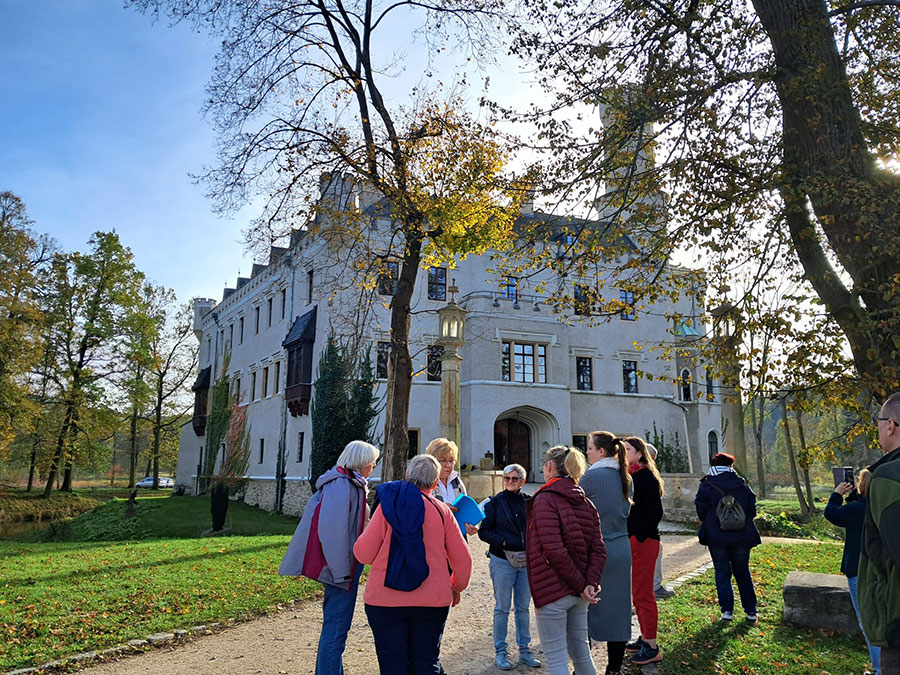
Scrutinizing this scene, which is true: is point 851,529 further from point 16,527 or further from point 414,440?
point 16,527

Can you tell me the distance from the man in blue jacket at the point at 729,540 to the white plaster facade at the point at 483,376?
17.0m

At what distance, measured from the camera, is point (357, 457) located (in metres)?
5.04

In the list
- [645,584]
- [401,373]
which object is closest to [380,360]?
[401,373]

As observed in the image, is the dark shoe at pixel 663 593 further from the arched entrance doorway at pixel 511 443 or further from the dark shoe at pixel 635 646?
the arched entrance doorway at pixel 511 443

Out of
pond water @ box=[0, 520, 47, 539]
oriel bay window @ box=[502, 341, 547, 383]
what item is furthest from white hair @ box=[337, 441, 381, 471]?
pond water @ box=[0, 520, 47, 539]

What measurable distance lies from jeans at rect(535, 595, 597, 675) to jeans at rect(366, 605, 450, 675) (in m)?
0.85

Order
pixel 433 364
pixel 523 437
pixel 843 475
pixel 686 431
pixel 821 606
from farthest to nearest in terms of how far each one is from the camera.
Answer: pixel 686 431, pixel 523 437, pixel 433 364, pixel 821 606, pixel 843 475

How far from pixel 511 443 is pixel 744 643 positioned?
2187 centimetres

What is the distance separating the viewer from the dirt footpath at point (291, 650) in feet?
19.7

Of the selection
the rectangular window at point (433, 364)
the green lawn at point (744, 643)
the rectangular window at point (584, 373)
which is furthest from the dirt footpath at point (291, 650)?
the rectangular window at point (584, 373)

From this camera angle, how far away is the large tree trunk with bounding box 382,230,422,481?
1258 cm

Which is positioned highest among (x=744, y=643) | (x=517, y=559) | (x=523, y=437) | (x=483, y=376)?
(x=483, y=376)

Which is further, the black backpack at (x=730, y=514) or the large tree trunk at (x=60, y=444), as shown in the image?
the large tree trunk at (x=60, y=444)

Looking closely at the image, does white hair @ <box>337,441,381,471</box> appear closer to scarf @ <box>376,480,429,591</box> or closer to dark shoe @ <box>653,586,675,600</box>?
scarf @ <box>376,480,429,591</box>
